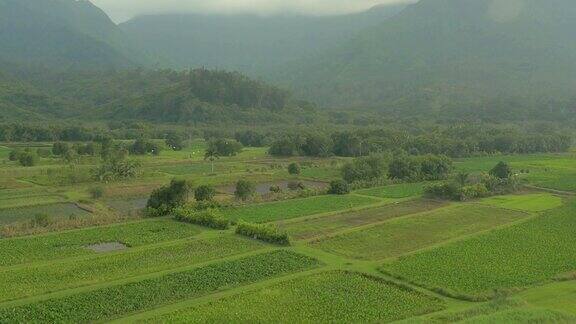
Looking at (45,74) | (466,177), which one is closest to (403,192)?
(466,177)

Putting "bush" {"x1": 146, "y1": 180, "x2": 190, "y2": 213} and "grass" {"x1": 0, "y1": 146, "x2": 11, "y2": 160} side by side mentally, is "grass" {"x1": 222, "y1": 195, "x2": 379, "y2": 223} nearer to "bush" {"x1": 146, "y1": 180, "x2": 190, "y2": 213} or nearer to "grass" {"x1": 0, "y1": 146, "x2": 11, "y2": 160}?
"bush" {"x1": 146, "y1": 180, "x2": 190, "y2": 213}

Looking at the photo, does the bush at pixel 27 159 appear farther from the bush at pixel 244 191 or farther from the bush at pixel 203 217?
the bush at pixel 203 217

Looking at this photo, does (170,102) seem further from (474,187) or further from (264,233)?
(264,233)

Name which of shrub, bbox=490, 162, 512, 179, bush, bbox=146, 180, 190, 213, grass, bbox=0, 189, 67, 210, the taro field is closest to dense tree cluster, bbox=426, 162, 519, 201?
shrub, bbox=490, 162, 512, 179

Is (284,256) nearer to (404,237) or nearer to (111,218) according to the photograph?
(404,237)

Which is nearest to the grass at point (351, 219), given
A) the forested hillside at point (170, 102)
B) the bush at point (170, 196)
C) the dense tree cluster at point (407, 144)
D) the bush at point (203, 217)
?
the bush at point (203, 217)

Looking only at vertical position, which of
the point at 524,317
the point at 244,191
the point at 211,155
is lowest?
the point at 524,317

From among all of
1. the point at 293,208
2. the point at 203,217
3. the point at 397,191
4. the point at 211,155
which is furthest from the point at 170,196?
the point at 211,155
